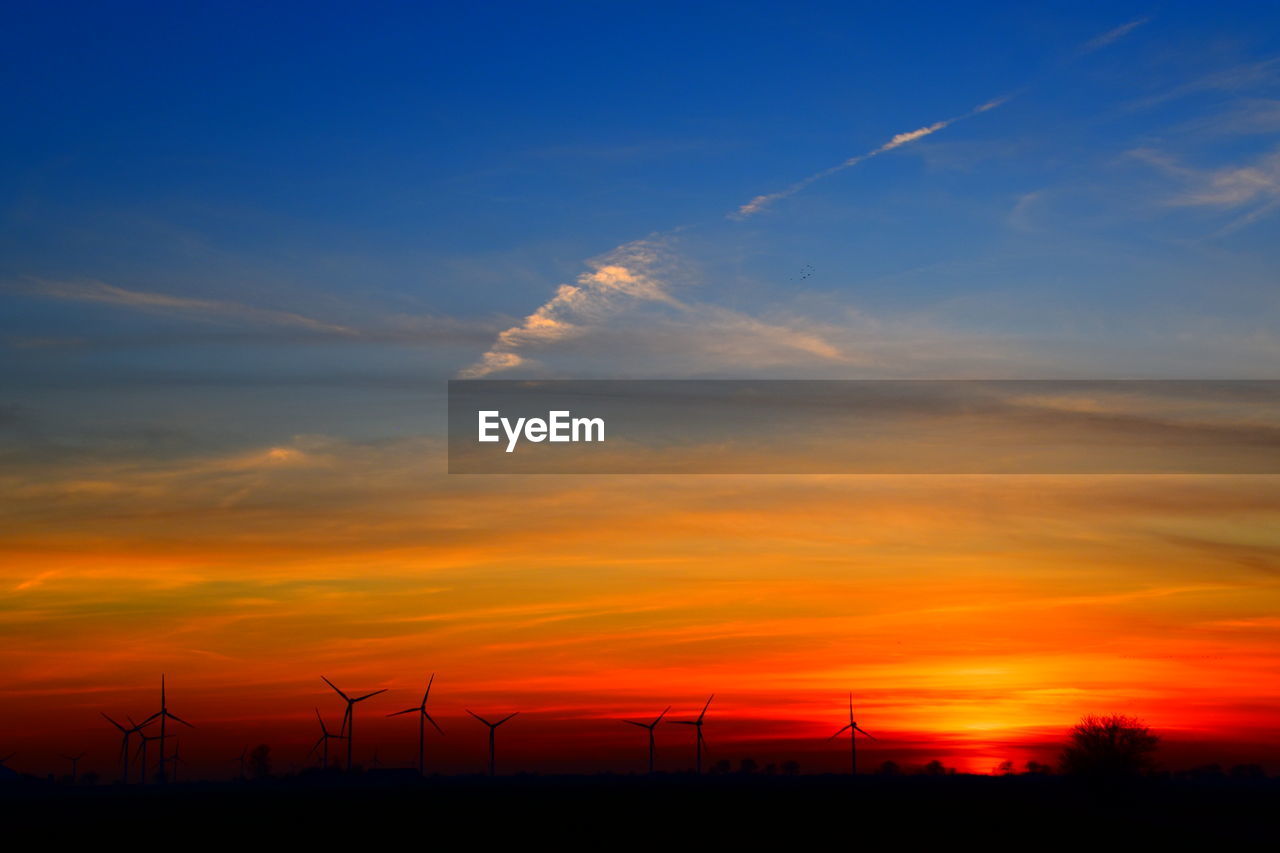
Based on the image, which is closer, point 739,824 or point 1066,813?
point 739,824

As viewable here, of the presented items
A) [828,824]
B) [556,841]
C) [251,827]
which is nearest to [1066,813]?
[828,824]

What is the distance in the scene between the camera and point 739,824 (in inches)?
6688

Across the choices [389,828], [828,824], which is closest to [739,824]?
[828,824]

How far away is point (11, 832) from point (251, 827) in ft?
96.2

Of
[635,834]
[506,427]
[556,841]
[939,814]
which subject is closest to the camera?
[506,427]

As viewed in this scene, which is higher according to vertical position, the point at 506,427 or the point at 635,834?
the point at 506,427

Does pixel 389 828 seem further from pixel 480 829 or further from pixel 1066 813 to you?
pixel 1066 813

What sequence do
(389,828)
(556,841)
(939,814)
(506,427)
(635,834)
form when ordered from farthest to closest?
(939,814)
(389,828)
(635,834)
(556,841)
(506,427)

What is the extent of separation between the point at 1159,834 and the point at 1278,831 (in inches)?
803

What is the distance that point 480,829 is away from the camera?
163125mm

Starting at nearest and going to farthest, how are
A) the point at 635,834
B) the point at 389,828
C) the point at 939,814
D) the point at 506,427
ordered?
the point at 506,427 → the point at 635,834 → the point at 389,828 → the point at 939,814

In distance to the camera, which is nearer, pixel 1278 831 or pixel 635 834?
pixel 635 834

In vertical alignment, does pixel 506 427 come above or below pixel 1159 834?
above

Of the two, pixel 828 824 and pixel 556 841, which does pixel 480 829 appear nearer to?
pixel 556 841
